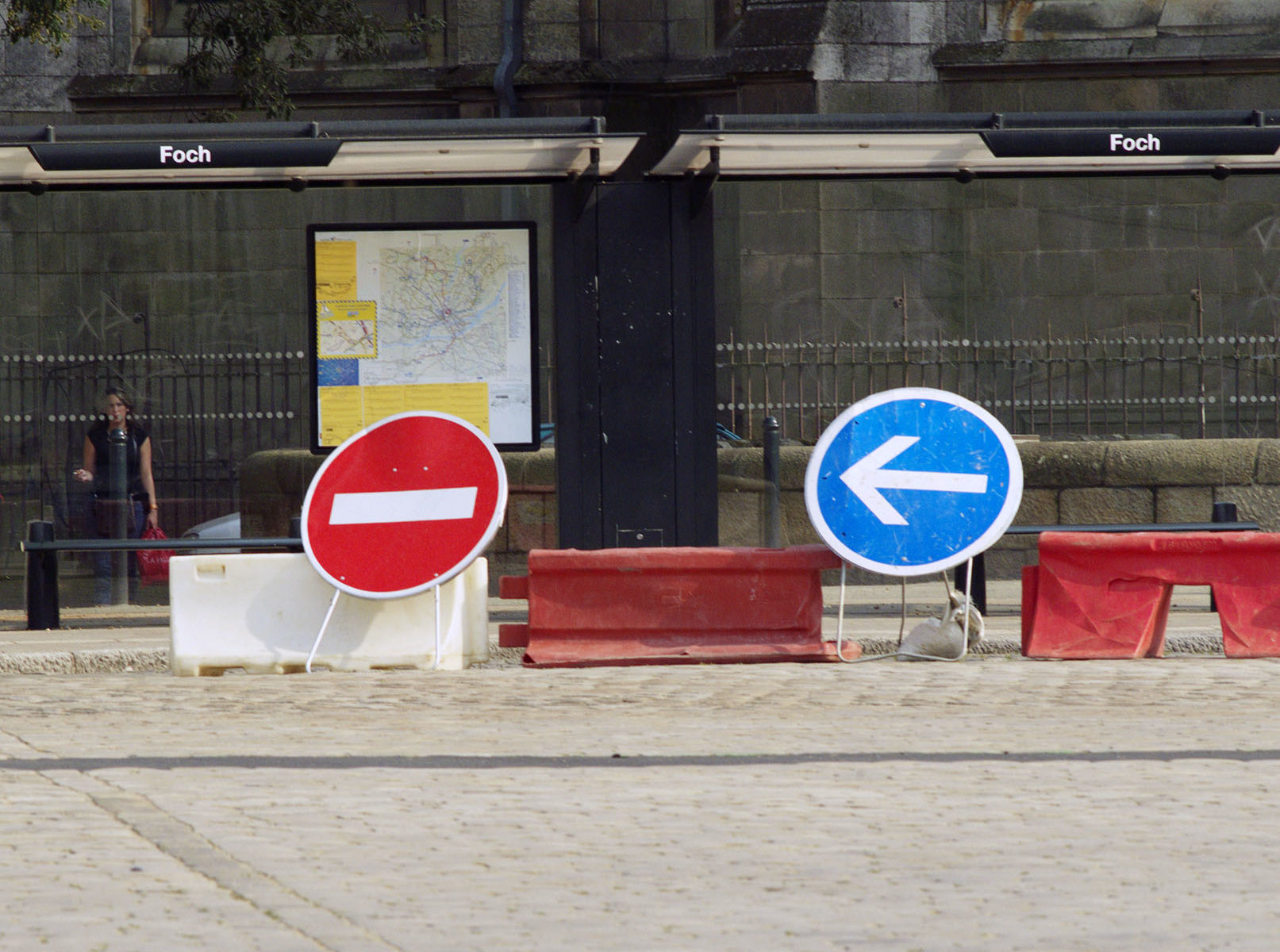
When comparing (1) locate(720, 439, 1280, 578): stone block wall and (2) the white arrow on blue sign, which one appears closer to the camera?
(2) the white arrow on blue sign

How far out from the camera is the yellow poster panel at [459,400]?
34.9 ft

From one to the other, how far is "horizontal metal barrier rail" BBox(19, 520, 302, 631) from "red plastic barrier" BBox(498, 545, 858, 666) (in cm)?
198

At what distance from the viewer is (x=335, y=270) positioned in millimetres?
10664

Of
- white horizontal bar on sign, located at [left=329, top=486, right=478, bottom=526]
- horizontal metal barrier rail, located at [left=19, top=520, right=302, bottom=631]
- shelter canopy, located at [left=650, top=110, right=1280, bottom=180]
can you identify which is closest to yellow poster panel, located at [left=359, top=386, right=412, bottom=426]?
horizontal metal barrier rail, located at [left=19, top=520, right=302, bottom=631]

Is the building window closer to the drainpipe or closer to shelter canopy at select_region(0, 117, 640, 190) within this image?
the drainpipe

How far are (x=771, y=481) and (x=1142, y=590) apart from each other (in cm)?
317

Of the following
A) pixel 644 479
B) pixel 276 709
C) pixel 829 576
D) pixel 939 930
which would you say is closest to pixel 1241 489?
pixel 829 576

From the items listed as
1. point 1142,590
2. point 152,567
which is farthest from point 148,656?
point 1142,590

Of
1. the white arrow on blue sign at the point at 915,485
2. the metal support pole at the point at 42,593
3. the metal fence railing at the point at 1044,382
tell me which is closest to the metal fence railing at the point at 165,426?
the metal support pole at the point at 42,593

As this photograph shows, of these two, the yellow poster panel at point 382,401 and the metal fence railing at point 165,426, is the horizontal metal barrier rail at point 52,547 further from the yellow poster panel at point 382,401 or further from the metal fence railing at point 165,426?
the metal fence railing at point 165,426

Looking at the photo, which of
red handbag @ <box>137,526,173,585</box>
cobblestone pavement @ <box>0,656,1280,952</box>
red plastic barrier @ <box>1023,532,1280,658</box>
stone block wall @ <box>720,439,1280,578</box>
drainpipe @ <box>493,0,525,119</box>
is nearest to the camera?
cobblestone pavement @ <box>0,656,1280,952</box>

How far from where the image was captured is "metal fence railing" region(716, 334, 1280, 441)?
46.6 ft

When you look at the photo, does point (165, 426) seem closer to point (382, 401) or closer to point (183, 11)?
point (382, 401)

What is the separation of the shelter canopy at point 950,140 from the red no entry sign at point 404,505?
200 cm
